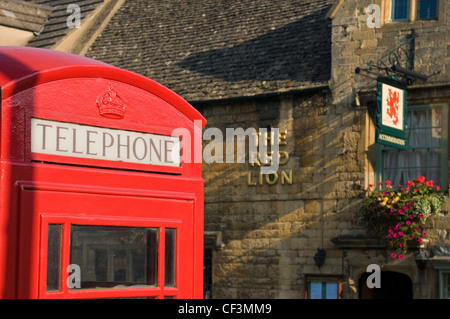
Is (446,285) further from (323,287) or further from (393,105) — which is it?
(393,105)

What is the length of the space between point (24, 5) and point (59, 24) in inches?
46.7

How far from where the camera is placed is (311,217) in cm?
1795

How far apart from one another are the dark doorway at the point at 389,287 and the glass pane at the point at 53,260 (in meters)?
12.6

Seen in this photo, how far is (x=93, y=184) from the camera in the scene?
5805mm

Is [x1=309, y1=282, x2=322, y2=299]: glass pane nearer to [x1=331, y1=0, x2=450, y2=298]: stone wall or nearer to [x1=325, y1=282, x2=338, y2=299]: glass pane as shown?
[x1=325, y1=282, x2=338, y2=299]: glass pane

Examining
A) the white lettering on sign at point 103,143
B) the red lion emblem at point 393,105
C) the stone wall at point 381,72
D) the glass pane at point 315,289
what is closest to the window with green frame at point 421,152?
the stone wall at point 381,72

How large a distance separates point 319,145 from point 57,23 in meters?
8.83

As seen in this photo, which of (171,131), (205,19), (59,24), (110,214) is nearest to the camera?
(110,214)

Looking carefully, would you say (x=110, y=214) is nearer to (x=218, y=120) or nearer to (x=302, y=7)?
(x=218, y=120)

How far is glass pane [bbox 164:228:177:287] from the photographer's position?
6.12 m

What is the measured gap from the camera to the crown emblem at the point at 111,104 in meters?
5.98

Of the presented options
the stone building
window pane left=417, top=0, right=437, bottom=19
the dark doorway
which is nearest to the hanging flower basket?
the stone building

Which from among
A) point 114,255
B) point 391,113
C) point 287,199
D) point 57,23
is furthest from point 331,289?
point 114,255
